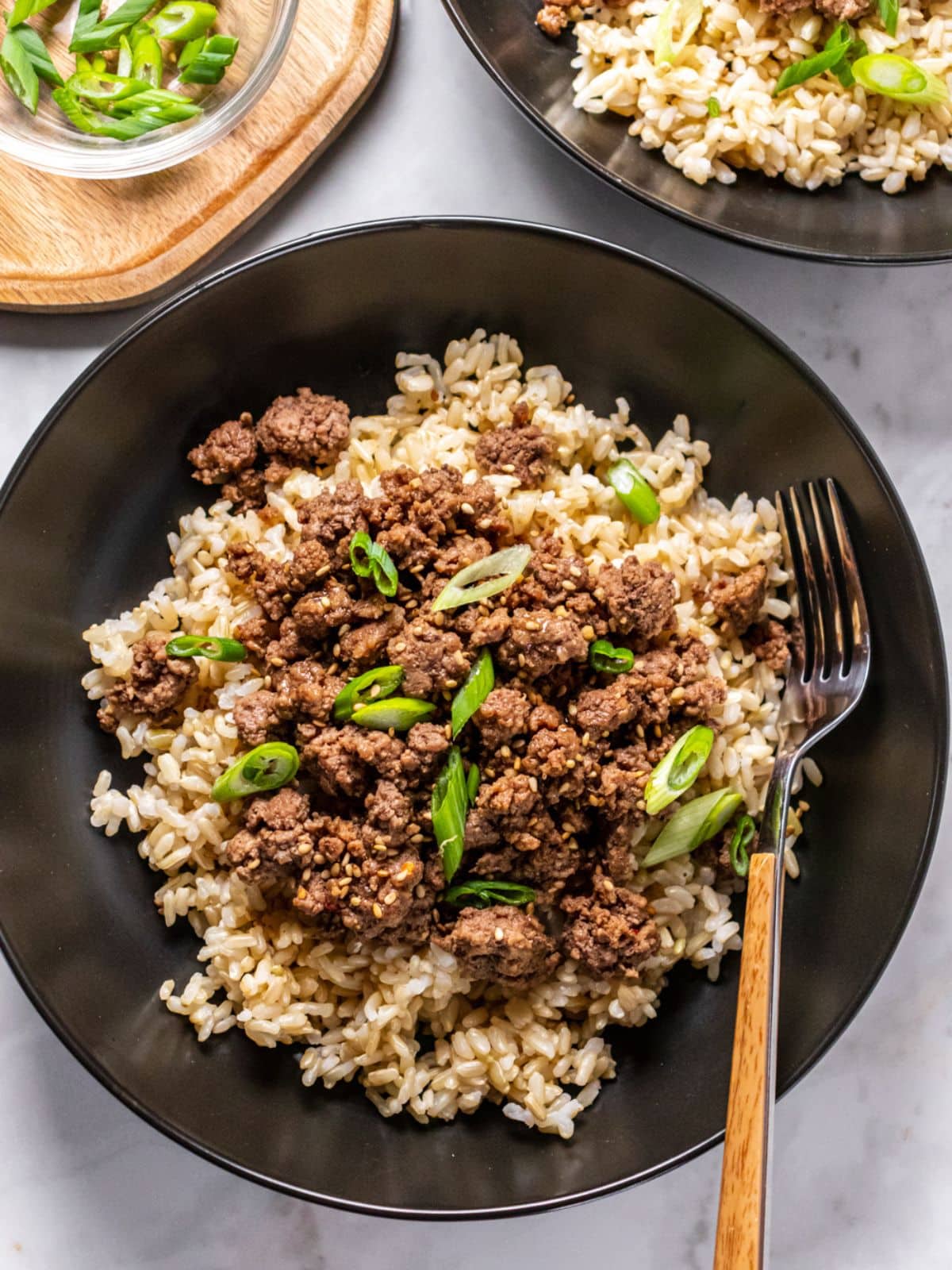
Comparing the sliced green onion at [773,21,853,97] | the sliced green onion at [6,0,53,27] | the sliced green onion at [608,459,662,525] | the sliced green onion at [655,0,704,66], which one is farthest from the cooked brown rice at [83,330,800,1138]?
the sliced green onion at [6,0,53,27]

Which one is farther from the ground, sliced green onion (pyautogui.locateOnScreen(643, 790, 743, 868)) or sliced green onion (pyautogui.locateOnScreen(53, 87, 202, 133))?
sliced green onion (pyautogui.locateOnScreen(53, 87, 202, 133))

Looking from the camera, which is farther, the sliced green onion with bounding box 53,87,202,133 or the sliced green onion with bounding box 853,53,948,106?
the sliced green onion with bounding box 53,87,202,133

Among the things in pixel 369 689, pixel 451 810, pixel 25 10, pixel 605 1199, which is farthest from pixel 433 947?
pixel 25 10

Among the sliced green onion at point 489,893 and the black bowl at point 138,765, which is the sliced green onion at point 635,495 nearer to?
the black bowl at point 138,765

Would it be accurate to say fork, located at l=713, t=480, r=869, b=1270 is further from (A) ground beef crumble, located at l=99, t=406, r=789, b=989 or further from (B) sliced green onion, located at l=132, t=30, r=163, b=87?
(B) sliced green onion, located at l=132, t=30, r=163, b=87

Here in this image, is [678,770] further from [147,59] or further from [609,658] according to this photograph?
[147,59]

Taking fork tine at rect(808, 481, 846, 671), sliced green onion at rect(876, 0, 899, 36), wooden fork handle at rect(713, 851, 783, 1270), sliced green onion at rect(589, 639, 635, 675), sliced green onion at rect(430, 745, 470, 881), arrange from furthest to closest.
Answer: sliced green onion at rect(876, 0, 899, 36) → fork tine at rect(808, 481, 846, 671) → sliced green onion at rect(589, 639, 635, 675) → sliced green onion at rect(430, 745, 470, 881) → wooden fork handle at rect(713, 851, 783, 1270)

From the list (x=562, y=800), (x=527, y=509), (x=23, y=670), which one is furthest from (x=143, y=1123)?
(x=527, y=509)

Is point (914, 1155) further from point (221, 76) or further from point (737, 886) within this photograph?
point (221, 76)
